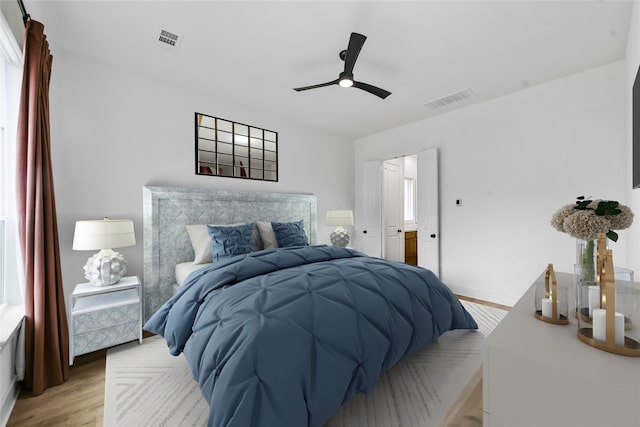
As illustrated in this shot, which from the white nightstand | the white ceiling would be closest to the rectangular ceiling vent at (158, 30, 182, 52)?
the white ceiling

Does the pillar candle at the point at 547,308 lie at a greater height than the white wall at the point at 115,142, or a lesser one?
lesser

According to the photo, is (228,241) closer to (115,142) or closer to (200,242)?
(200,242)

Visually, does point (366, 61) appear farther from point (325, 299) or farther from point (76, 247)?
point (76, 247)

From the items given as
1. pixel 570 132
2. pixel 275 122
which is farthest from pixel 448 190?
pixel 275 122

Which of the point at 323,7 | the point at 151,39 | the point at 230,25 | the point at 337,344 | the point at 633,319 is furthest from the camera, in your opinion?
the point at 151,39

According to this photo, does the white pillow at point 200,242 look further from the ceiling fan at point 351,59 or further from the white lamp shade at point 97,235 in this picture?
the ceiling fan at point 351,59

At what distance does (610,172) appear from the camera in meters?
2.79

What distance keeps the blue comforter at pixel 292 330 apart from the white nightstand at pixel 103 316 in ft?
1.49

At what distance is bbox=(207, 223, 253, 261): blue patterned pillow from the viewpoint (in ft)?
9.25

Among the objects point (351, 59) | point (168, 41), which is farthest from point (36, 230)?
point (351, 59)

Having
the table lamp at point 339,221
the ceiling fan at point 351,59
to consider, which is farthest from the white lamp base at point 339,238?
the ceiling fan at point 351,59

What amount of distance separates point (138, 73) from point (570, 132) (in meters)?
4.69

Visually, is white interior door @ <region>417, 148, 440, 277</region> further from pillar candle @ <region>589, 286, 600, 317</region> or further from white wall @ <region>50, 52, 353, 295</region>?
pillar candle @ <region>589, 286, 600, 317</region>

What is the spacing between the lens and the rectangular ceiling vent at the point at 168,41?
2301 mm
